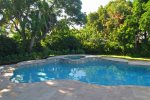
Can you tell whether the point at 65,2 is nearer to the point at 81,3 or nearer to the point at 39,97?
the point at 81,3

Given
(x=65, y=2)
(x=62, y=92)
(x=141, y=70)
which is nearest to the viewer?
(x=62, y=92)

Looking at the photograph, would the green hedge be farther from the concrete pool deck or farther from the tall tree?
the concrete pool deck

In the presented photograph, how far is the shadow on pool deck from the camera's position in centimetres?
755

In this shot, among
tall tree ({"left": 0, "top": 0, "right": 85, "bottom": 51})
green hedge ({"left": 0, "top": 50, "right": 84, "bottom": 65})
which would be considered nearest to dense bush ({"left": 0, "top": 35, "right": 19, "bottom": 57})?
green hedge ({"left": 0, "top": 50, "right": 84, "bottom": 65})

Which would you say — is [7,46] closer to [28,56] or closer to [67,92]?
[28,56]

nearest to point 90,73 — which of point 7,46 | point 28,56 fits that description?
point 28,56

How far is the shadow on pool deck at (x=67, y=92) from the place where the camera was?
755cm

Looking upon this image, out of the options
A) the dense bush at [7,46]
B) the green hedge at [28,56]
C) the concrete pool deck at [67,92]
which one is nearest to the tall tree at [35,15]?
the green hedge at [28,56]

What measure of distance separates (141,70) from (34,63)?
7.85 m

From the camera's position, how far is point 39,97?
7.61 meters

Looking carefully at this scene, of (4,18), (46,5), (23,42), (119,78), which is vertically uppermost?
(46,5)

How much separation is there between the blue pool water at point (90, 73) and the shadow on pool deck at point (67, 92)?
9.81 feet

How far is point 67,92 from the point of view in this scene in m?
8.20

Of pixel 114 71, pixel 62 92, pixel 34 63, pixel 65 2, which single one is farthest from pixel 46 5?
pixel 62 92
